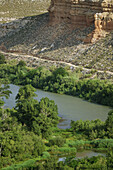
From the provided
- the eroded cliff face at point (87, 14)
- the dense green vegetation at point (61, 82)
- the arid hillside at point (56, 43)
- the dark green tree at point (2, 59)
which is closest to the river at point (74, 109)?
the dense green vegetation at point (61, 82)

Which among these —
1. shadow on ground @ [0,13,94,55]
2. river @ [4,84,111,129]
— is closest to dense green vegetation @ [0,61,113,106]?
river @ [4,84,111,129]

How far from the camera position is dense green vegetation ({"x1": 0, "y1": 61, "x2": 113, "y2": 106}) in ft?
205

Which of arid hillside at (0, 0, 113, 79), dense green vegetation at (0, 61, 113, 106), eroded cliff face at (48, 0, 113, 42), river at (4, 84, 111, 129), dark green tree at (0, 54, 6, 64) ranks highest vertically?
eroded cliff face at (48, 0, 113, 42)

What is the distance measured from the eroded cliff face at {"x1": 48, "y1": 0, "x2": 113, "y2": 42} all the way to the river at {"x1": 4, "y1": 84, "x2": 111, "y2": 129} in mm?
17011

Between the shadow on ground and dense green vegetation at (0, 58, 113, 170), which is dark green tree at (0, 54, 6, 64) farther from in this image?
dense green vegetation at (0, 58, 113, 170)

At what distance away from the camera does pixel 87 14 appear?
261 feet

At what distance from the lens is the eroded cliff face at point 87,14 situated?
76812 millimetres

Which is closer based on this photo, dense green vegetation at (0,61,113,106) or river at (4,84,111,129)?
river at (4,84,111,129)

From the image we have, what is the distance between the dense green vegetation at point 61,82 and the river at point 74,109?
141 centimetres

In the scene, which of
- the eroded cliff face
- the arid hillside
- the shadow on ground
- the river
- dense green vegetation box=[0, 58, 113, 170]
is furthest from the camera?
the shadow on ground

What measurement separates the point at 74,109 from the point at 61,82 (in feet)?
39.1

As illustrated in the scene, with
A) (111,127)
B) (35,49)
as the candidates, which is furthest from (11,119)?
(35,49)

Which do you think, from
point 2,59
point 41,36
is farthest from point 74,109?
point 41,36

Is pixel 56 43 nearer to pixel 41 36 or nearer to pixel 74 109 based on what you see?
pixel 41 36
